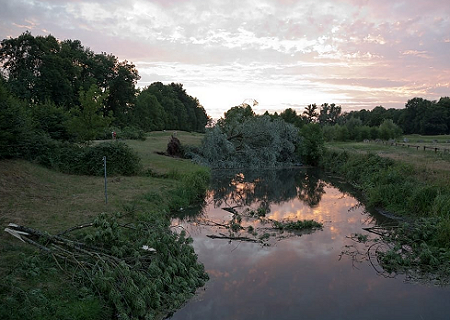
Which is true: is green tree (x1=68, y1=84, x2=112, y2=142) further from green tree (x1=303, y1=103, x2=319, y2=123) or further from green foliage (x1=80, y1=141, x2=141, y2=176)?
green tree (x1=303, y1=103, x2=319, y2=123)

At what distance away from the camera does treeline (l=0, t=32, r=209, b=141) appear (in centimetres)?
2211

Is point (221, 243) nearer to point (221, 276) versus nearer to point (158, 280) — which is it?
point (221, 276)

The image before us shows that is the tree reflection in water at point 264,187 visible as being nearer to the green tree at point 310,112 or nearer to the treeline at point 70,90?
the treeline at point 70,90

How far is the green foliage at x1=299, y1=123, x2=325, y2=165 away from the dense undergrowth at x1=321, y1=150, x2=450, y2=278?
32.9ft

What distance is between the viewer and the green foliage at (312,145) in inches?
1390

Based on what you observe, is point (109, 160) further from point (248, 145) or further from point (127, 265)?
point (248, 145)

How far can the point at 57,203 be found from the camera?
12820 mm

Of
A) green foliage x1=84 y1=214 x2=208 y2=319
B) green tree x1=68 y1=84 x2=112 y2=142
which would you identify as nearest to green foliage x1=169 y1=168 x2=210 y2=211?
green foliage x1=84 y1=214 x2=208 y2=319

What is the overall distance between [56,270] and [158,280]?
2200 mm

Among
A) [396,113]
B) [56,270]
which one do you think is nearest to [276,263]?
[56,270]

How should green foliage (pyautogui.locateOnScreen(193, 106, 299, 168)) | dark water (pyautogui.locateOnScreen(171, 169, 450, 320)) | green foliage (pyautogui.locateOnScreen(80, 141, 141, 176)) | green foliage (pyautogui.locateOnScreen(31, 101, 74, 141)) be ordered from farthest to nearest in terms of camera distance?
green foliage (pyautogui.locateOnScreen(193, 106, 299, 168)) < green foliage (pyautogui.locateOnScreen(31, 101, 74, 141)) < green foliage (pyautogui.locateOnScreen(80, 141, 141, 176)) < dark water (pyautogui.locateOnScreen(171, 169, 450, 320))

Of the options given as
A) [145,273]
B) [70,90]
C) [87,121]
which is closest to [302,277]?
[145,273]

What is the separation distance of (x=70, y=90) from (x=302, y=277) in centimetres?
3968

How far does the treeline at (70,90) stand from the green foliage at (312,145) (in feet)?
61.1
